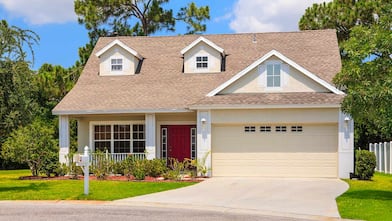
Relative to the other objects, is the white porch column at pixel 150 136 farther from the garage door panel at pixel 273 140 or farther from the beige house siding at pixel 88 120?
the garage door panel at pixel 273 140

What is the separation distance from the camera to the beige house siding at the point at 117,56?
27.3m

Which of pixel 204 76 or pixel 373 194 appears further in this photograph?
pixel 204 76

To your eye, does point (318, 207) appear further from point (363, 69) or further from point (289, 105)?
point (289, 105)

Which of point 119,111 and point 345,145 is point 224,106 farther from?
point 345,145

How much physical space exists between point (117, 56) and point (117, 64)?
1.28 ft

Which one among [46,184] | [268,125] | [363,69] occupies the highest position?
[363,69]

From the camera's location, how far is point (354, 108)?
51.6 feet

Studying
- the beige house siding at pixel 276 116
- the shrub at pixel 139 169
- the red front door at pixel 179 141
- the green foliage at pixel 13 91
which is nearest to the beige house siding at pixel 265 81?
the beige house siding at pixel 276 116

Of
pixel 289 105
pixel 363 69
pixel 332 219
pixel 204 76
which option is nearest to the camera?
pixel 332 219

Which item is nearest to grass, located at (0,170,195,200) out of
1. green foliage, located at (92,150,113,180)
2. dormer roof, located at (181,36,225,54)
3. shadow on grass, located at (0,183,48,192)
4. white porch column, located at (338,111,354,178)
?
shadow on grass, located at (0,183,48,192)

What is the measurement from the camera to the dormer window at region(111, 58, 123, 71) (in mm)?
27469

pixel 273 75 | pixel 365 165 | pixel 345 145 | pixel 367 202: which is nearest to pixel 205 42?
pixel 273 75

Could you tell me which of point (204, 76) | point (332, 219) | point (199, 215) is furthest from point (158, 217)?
point (204, 76)

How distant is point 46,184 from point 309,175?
10.3 m
